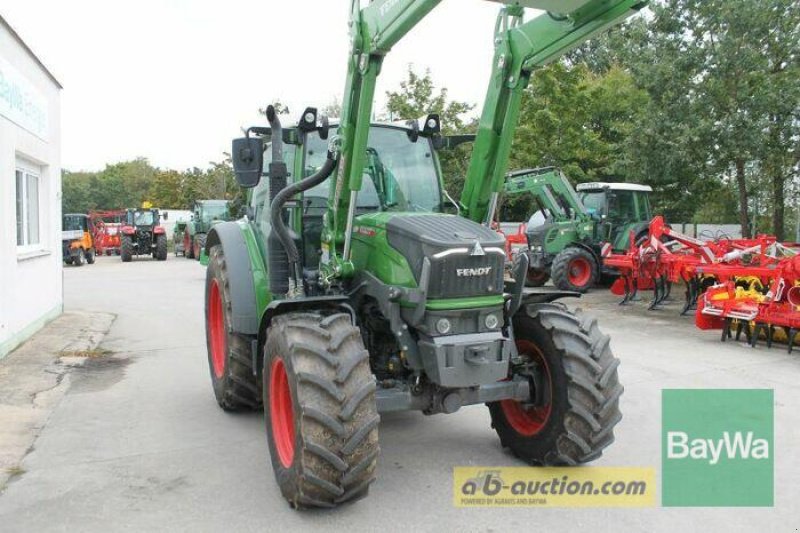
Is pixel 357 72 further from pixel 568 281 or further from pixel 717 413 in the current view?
pixel 568 281

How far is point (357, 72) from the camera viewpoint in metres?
4.16

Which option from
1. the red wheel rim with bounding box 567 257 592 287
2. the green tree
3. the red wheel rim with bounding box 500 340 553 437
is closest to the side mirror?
the red wheel rim with bounding box 500 340 553 437

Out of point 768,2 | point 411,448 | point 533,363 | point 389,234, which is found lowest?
point 411,448

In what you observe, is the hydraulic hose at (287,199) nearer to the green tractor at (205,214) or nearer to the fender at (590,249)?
the fender at (590,249)

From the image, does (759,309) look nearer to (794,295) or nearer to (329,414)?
(794,295)

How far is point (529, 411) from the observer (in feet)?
15.1

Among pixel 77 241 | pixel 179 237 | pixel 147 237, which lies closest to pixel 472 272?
pixel 77 241

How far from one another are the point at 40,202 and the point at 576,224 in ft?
35.5

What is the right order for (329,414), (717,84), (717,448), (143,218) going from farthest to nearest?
(143,218) < (717,84) < (717,448) < (329,414)

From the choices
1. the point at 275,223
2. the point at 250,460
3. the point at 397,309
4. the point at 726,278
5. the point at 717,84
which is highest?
the point at 717,84

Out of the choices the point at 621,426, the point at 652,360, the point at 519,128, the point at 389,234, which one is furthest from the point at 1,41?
the point at 519,128

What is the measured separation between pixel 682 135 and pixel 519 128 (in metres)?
6.05

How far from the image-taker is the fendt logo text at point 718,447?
4.71 m

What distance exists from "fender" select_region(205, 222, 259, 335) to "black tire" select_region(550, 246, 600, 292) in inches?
406
